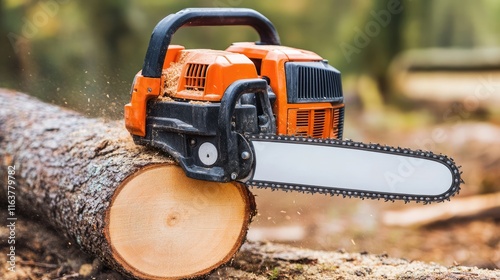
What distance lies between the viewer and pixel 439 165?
8.71 feet

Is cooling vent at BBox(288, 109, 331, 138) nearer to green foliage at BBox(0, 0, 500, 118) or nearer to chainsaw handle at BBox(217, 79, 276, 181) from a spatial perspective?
chainsaw handle at BBox(217, 79, 276, 181)

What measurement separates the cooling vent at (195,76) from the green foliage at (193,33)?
7.66 ft

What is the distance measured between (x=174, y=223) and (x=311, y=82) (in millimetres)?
905

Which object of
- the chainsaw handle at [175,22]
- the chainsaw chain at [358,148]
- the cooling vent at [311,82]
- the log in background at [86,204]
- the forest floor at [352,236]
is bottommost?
the forest floor at [352,236]

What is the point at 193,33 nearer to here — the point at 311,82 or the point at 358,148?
the point at 311,82

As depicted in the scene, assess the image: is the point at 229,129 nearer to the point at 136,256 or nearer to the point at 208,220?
the point at 208,220

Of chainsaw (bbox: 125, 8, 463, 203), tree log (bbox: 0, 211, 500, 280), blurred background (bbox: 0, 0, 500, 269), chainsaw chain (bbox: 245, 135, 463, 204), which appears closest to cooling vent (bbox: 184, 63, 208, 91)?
chainsaw (bbox: 125, 8, 463, 203)

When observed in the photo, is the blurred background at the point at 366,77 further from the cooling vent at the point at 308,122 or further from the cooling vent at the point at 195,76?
the cooling vent at the point at 308,122

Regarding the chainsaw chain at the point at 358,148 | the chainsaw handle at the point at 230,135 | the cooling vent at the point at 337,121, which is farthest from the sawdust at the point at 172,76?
the cooling vent at the point at 337,121

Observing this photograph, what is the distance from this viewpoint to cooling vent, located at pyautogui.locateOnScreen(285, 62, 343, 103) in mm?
2844

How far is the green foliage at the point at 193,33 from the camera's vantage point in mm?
7309

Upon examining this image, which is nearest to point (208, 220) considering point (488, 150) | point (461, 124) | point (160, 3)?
point (488, 150)

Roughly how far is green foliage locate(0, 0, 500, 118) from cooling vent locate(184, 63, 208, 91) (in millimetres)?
2336

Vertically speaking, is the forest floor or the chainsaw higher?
the chainsaw
